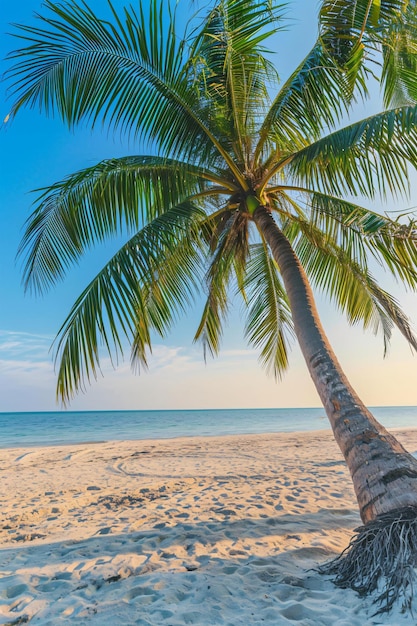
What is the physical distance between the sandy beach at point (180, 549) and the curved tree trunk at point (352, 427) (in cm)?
69

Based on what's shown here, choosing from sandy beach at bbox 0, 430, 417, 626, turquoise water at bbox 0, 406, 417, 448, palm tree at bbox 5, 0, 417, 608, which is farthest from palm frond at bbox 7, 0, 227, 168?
turquoise water at bbox 0, 406, 417, 448

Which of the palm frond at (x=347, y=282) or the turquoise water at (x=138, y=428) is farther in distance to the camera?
the turquoise water at (x=138, y=428)

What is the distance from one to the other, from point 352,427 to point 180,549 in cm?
198

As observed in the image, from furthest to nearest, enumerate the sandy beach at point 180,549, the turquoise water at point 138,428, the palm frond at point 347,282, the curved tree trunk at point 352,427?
the turquoise water at point 138,428
the palm frond at point 347,282
the curved tree trunk at point 352,427
the sandy beach at point 180,549

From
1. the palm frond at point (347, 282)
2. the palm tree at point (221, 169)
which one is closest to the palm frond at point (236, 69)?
the palm tree at point (221, 169)

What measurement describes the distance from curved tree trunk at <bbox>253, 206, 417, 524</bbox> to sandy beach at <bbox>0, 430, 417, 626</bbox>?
0.69 meters

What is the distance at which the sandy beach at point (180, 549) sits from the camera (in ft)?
8.05

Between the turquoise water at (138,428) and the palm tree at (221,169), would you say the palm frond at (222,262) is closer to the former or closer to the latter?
the palm tree at (221,169)

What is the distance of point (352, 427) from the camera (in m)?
3.26

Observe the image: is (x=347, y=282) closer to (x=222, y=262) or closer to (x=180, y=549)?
(x=222, y=262)

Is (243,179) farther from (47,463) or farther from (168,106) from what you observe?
(47,463)

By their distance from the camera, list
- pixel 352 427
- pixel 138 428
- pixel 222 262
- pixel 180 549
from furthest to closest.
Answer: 1. pixel 138 428
2. pixel 222 262
3. pixel 180 549
4. pixel 352 427

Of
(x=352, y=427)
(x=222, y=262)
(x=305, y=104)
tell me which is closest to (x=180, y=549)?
(x=352, y=427)

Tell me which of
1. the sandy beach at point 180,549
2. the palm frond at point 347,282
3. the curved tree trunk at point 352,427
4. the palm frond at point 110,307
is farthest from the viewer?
the palm frond at point 347,282
